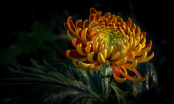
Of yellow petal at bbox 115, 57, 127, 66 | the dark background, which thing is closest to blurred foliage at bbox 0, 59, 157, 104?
yellow petal at bbox 115, 57, 127, 66

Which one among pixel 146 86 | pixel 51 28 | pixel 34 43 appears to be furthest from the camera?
pixel 51 28

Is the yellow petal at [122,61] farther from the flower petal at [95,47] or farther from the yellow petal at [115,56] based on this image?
the flower petal at [95,47]

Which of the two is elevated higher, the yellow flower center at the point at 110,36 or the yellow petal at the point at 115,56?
the yellow flower center at the point at 110,36

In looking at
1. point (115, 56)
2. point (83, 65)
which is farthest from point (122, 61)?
point (83, 65)

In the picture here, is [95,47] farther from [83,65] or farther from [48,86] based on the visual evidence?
[48,86]

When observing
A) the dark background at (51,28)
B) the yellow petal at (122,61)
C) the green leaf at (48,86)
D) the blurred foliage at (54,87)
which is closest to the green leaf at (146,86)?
the blurred foliage at (54,87)

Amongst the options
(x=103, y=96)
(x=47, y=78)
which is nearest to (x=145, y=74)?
(x=103, y=96)
